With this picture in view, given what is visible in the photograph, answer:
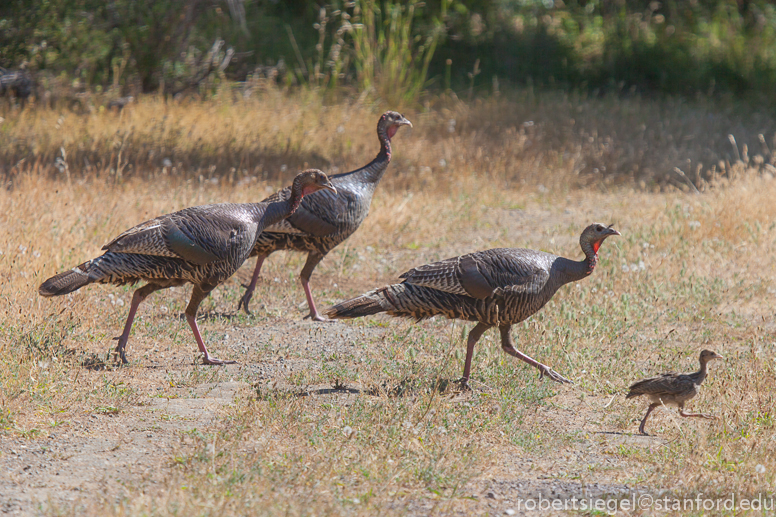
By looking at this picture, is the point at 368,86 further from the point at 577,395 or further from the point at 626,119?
the point at 577,395

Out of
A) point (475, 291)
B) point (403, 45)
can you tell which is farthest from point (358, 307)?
point (403, 45)

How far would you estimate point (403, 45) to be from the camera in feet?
42.8

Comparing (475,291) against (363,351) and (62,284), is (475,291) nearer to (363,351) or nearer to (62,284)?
(363,351)

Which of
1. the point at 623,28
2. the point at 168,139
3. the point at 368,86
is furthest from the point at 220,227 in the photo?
the point at 623,28

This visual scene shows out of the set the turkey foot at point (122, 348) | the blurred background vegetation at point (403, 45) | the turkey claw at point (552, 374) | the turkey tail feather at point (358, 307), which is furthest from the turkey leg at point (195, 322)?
the blurred background vegetation at point (403, 45)

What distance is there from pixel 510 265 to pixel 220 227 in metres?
2.02

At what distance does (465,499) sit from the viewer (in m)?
3.97

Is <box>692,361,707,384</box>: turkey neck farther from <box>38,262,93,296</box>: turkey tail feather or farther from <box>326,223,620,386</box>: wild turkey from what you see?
<box>38,262,93,296</box>: turkey tail feather

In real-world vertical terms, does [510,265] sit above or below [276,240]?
above

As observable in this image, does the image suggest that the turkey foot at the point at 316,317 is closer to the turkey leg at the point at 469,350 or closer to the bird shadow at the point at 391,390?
the bird shadow at the point at 391,390

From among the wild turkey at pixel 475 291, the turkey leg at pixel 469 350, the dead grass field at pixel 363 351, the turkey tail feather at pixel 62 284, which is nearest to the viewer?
the dead grass field at pixel 363 351

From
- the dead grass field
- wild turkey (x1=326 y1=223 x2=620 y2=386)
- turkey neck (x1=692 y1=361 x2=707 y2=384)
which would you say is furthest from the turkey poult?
turkey neck (x1=692 y1=361 x2=707 y2=384)

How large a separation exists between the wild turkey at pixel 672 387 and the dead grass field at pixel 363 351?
8.0 inches

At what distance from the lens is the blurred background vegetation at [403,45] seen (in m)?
13.1
